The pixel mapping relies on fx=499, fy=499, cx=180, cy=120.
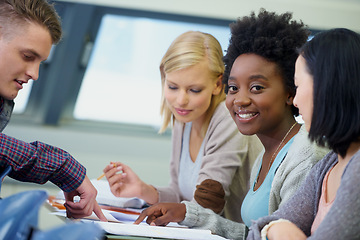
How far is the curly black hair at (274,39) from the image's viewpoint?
4.72ft

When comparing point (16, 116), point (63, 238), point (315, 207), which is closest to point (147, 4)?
point (16, 116)

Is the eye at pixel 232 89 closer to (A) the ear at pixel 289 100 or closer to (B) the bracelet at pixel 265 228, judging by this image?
(A) the ear at pixel 289 100

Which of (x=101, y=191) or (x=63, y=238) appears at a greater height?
(x=63, y=238)

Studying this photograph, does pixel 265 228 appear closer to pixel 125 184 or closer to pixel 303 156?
pixel 303 156

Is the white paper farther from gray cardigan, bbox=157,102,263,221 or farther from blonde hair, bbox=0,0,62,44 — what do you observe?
blonde hair, bbox=0,0,62,44

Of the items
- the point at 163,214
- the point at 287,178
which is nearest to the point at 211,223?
the point at 163,214

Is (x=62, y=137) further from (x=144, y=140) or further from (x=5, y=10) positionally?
(x=5, y=10)

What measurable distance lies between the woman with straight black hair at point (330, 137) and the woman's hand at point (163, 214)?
43 cm

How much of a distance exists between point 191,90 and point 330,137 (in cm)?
98

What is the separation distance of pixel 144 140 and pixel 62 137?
59 cm

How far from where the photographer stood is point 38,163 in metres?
1.22

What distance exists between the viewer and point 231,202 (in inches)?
71.0

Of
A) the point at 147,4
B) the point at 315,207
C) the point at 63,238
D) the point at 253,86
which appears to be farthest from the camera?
the point at 147,4

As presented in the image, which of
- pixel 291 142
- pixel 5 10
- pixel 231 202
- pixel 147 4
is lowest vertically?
pixel 231 202
